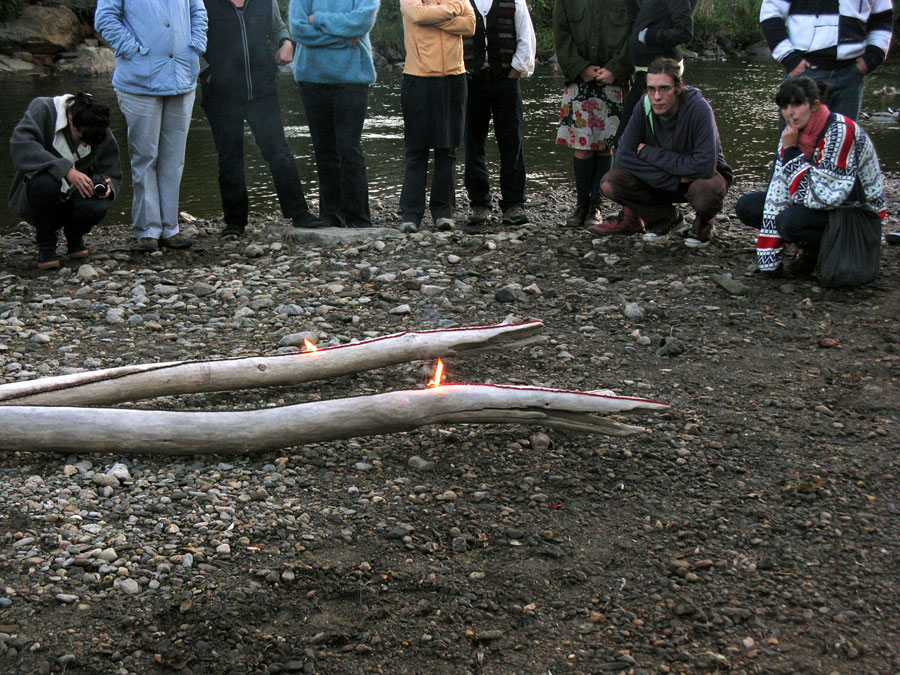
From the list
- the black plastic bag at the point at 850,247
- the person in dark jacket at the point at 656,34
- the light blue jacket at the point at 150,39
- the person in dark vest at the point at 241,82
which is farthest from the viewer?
the person in dark vest at the point at 241,82

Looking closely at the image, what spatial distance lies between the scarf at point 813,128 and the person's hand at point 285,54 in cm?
375

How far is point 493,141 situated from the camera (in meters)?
13.1

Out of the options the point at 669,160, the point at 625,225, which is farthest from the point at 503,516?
the point at 625,225

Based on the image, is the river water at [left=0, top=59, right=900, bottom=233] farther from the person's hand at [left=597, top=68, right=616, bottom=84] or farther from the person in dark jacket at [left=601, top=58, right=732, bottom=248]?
the person in dark jacket at [left=601, top=58, right=732, bottom=248]

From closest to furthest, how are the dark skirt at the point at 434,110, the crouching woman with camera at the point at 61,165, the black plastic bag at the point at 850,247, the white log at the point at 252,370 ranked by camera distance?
the white log at the point at 252,370, the black plastic bag at the point at 850,247, the crouching woman with camera at the point at 61,165, the dark skirt at the point at 434,110

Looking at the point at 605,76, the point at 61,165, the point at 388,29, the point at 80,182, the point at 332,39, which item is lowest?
the point at 80,182

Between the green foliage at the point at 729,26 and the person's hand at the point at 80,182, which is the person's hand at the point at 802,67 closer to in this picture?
the person's hand at the point at 80,182

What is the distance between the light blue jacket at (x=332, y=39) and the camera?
265 inches

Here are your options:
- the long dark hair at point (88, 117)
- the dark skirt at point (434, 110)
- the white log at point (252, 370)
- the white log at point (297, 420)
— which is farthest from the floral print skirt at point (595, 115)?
the white log at point (297, 420)

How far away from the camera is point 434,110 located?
22.8 ft

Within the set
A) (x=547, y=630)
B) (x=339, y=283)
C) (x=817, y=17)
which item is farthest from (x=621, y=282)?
(x=547, y=630)

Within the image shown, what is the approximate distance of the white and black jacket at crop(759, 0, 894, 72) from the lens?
6.17 m

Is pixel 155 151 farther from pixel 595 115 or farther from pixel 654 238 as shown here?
pixel 654 238

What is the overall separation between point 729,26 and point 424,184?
2640 cm
